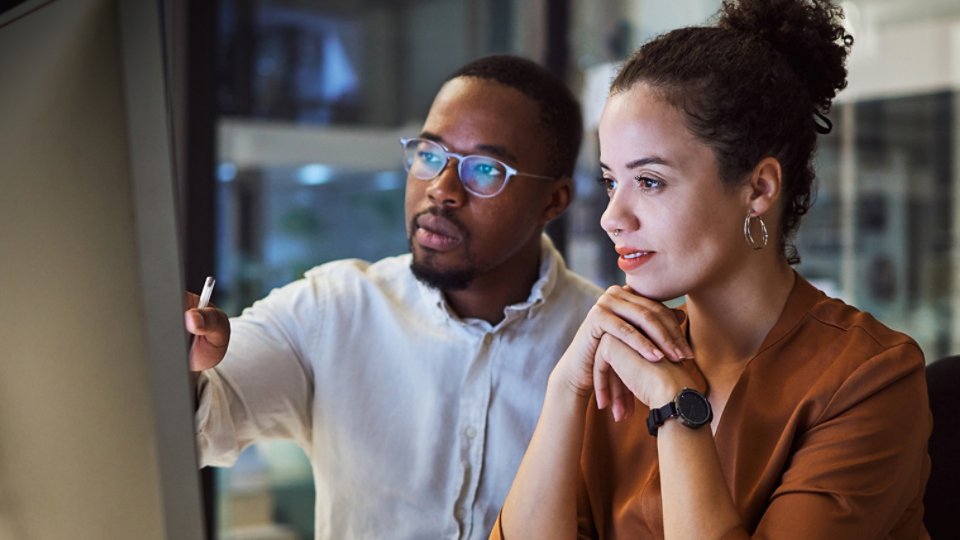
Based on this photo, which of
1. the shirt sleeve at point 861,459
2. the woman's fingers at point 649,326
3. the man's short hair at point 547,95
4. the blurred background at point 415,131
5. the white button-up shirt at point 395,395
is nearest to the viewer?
the shirt sleeve at point 861,459

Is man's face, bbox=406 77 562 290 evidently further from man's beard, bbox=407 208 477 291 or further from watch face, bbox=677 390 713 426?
watch face, bbox=677 390 713 426

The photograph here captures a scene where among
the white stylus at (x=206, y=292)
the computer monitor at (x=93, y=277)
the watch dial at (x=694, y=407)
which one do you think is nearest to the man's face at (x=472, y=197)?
the white stylus at (x=206, y=292)

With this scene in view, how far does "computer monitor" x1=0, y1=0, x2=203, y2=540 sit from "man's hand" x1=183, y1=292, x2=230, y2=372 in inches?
20.6

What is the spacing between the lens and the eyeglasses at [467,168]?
1641 millimetres

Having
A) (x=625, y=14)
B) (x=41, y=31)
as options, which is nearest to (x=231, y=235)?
(x=625, y=14)

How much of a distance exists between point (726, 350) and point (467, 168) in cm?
55

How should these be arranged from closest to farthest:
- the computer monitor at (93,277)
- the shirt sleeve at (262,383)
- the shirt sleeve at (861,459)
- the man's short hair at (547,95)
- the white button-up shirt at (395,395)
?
the computer monitor at (93,277) < the shirt sleeve at (861,459) < the shirt sleeve at (262,383) < the white button-up shirt at (395,395) < the man's short hair at (547,95)

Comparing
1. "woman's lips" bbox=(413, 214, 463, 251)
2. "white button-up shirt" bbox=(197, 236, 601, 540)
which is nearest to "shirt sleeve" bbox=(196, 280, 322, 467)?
"white button-up shirt" bbox=(197, 236, 601, 540)

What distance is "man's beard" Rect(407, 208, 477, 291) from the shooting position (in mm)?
1638

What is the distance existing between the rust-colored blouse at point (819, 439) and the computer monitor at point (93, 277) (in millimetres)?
747

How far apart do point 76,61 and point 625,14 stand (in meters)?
3.51

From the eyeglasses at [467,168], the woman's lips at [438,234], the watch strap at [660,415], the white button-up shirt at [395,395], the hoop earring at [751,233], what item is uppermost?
the eyeglasses at [467,168]

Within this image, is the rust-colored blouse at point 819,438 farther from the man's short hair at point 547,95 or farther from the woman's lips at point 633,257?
the man's short hair at point 547,95

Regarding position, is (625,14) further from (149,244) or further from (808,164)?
(149,244)
